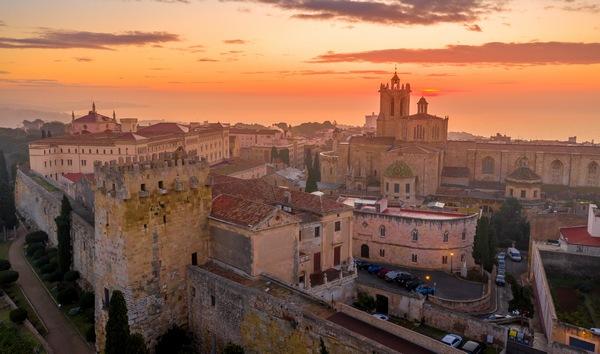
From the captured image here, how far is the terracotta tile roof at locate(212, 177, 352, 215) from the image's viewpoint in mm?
29469

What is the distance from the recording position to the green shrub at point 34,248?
4147cm

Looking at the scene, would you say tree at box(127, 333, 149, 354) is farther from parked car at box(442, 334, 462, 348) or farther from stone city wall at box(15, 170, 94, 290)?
parked car at box(442, 334, 462, 348)

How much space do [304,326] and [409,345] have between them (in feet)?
13.4

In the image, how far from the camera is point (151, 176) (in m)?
22.3

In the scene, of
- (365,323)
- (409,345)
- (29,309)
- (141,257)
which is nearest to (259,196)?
(141,257)

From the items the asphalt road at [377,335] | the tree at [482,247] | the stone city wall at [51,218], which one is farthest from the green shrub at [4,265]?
the tree at [482,247]

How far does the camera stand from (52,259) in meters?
37.9

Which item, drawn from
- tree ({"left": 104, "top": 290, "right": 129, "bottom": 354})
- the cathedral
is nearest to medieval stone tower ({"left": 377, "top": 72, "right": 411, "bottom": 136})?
the cathedral

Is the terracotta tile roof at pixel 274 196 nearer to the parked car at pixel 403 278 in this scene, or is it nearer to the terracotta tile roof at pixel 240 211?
the terracotta tile roof at pixel 240 211

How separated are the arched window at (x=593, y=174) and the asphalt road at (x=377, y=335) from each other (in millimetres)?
47480

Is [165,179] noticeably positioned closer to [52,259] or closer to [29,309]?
[29,309]

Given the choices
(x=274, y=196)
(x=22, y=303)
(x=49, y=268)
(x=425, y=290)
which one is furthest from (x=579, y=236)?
(x=49, y=268)

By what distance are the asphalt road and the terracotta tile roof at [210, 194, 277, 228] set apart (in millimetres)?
5530

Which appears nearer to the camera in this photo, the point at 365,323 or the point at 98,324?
the point at 365,323
